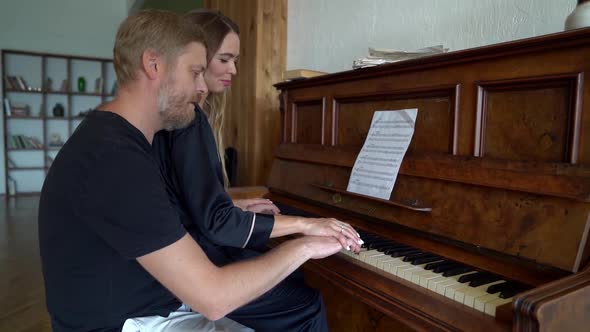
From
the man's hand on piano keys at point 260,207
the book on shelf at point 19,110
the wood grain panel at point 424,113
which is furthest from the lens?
the book on shelf at point 19,110

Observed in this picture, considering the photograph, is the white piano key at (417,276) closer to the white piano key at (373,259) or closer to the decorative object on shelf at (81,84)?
the white piano key at (373,259)

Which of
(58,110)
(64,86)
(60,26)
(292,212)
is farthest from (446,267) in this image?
(60,26)

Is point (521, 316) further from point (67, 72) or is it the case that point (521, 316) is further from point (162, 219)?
point (67, 72)

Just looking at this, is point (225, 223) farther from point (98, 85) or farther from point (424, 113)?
point (98, 85)

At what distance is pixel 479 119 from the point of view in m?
1.10

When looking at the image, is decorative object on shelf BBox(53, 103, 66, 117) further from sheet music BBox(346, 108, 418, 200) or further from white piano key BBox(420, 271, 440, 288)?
white piano key BBox(420, 271, 440, 288)

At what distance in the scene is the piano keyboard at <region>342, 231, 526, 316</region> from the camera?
0.82 metres

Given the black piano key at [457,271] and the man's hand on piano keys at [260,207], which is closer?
the black piano key at [457,271]

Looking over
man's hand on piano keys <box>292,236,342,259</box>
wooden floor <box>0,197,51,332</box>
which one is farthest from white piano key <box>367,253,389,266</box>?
wooden floor <box>0,197,51,332</box>

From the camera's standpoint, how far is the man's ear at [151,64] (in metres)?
0.95

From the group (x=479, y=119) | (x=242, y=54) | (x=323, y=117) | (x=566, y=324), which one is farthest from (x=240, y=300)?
(x=242, y=54)

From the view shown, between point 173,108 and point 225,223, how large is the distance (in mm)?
339

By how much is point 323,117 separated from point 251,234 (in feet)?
2.43

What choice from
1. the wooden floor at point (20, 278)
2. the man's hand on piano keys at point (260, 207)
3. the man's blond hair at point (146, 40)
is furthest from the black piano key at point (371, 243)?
the wooden floor at point (20, 278)
